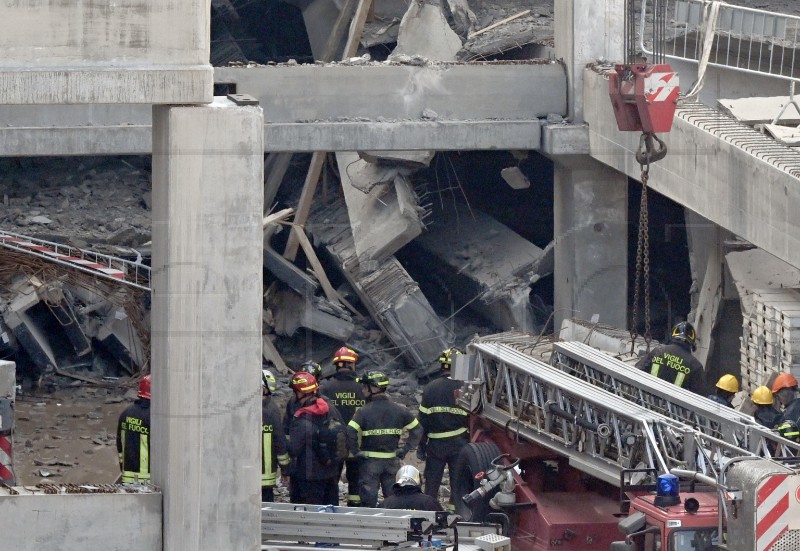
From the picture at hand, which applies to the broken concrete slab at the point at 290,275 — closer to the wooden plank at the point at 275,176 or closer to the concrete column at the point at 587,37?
the wooden plank at the point at 275,176

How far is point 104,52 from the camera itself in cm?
890

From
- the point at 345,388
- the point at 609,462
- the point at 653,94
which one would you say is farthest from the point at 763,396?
the point at 345,388

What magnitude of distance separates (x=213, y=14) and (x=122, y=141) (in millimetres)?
7524

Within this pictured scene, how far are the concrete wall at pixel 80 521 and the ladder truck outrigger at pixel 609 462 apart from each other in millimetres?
2571

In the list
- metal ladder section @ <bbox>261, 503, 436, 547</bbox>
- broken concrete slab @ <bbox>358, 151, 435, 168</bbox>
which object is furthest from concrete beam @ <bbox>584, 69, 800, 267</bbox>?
metal ladder section @ <bbox>261, 503, 436, 547</bbox>

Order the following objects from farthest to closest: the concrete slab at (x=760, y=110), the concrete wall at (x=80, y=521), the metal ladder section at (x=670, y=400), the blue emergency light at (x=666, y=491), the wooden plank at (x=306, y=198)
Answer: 1. the wooden plank at (x=306, y=198)
2. the concrete slab at (x=760, y=110)
3. the metal ladder section at (x=670, y=400)
4. the concrete wall at (x=80, y=521)
5. the blue emergency light at (x=666, y=491)

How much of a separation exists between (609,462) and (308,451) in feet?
9.31

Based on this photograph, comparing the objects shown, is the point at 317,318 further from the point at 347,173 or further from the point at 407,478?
the point at 407,478

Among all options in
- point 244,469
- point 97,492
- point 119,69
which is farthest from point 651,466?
point 119,69

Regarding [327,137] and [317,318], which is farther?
[317,318]

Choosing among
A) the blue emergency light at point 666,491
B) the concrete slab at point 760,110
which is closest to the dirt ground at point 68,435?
the blue emergency light at point 666,491

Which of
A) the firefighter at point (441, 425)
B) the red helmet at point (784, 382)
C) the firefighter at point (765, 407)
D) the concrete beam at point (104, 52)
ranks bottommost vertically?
the firefighter at point (441, 425)

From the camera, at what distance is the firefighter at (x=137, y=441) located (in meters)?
11.4

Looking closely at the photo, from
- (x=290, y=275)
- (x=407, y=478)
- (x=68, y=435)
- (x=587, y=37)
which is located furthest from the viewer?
(x=290, y=275)
